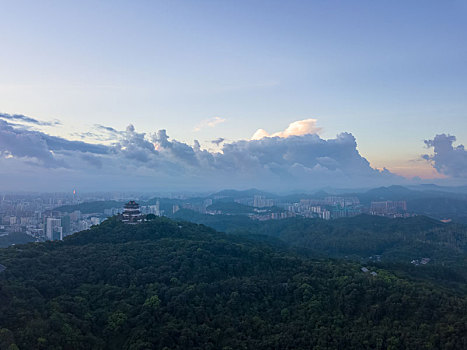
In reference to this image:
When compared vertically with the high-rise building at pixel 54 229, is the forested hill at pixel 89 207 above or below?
above

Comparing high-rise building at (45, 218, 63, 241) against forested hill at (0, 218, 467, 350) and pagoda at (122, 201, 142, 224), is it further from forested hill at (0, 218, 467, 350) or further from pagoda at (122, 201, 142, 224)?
forested hill at (0, 218, 467, 350)

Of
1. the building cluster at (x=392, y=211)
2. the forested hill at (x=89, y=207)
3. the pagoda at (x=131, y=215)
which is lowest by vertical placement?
the building cluster at (x=392, y=211)

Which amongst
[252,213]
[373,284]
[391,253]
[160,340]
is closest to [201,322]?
[160,340]

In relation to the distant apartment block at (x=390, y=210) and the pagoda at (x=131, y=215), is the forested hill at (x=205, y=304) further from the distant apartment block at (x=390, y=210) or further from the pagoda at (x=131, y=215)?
the distant apartment block at (x=390, y=210)

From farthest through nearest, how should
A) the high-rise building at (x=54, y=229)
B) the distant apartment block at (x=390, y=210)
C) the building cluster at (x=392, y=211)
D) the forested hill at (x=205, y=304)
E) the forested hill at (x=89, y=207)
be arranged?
the distant apartment block at (x=390, y=210)
the building cluster at (x=392, y=211)
the forested hill at (x=89, y=207)
the high-rise building at (x=54, y=229)
the forested hill at (x=205, y=304)

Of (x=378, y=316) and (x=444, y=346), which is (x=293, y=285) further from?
(x=444, y=346)

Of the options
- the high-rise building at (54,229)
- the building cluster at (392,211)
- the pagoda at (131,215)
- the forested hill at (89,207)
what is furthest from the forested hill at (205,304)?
the building cluster at (392,211)

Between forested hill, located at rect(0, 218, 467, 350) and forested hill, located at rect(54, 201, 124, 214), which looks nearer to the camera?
forested hill, located at rect(0, 218, 467, 350)

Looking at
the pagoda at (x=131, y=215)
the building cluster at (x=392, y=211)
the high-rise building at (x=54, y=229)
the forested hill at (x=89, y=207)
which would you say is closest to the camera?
the pagoda at (x=131, y=215)

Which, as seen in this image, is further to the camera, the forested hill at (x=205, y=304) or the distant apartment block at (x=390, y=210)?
the distant apartment block at (x=390, y=210)

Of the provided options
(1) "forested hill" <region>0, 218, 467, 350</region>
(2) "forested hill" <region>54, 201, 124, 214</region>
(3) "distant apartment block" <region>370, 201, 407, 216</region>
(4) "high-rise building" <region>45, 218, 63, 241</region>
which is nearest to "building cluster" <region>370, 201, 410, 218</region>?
(3) "distant apartment block" <region>370, 201, 407, 216</region>
